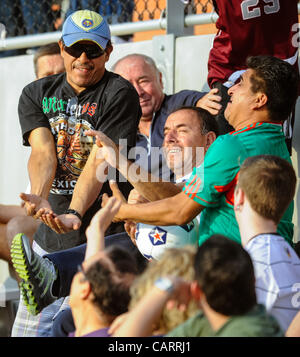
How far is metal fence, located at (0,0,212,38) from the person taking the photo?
228 inches

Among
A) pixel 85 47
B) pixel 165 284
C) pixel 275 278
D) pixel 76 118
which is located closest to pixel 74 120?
pixel 76 118

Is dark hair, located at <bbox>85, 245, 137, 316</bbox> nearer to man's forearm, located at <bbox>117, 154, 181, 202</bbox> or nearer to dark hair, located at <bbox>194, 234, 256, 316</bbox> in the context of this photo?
dark hair, located at <bbox>194, 234, 256, 316</bbox>

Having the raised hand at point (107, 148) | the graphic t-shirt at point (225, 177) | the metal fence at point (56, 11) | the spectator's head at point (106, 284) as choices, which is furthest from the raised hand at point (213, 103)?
the spectator's head at point (106, 284)

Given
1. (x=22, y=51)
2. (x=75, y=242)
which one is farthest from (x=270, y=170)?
(x=22, y=51)

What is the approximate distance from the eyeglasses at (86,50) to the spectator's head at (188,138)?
578 mm

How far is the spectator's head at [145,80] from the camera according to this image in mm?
4734

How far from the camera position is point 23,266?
123 inches

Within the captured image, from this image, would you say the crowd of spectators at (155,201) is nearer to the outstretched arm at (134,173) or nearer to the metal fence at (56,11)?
the outstretched arm at (134,173)

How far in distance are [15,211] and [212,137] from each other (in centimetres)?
183

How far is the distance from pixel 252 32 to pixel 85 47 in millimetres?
988

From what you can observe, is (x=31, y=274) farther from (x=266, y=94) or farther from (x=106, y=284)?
(x=266, y=94)

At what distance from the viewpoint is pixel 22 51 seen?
6.71 metres

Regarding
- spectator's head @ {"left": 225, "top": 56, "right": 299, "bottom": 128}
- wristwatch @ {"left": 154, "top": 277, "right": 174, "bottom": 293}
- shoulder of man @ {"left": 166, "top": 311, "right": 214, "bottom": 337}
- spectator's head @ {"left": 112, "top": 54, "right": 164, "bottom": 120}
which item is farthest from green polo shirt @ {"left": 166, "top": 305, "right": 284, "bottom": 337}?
spectator's head @ {"left": 112, "top": 54, "right": 164, "bottom": 120}
